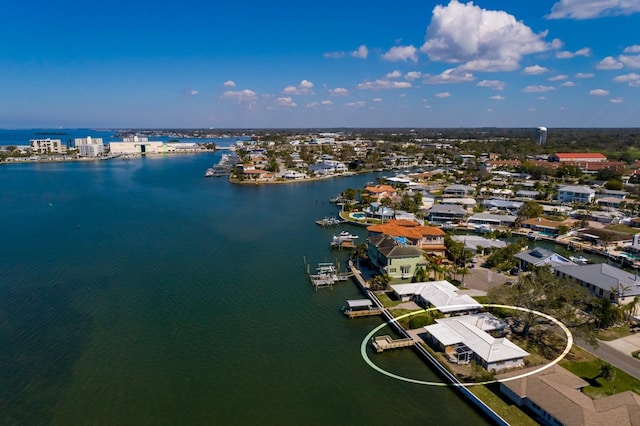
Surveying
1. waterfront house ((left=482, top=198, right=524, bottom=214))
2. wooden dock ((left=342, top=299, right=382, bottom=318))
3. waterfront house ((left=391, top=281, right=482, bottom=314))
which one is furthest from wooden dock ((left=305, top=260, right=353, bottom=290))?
waterfront house ((left=482, top=198, right=524, bottom=214))

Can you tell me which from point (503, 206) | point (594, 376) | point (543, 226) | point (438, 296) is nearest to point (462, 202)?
point (503, 206)

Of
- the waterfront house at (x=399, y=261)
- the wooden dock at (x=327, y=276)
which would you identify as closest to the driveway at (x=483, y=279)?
the waterfront house at (x=399, y=261)

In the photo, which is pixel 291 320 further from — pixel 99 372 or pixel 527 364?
pixel 527 364

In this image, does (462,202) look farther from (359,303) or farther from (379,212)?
(359,303)

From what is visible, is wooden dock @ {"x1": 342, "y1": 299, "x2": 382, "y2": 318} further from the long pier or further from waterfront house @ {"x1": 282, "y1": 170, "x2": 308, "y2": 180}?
waterfront house @ {"x1": 282, "y1": 170, "x2": 308, "y2": 180}

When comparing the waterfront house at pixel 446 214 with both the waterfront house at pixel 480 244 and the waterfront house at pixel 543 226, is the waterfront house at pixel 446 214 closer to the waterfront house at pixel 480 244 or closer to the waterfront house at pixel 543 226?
the waterfront house at pixel 543 226

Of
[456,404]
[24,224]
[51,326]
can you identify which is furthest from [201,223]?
[456,404]
